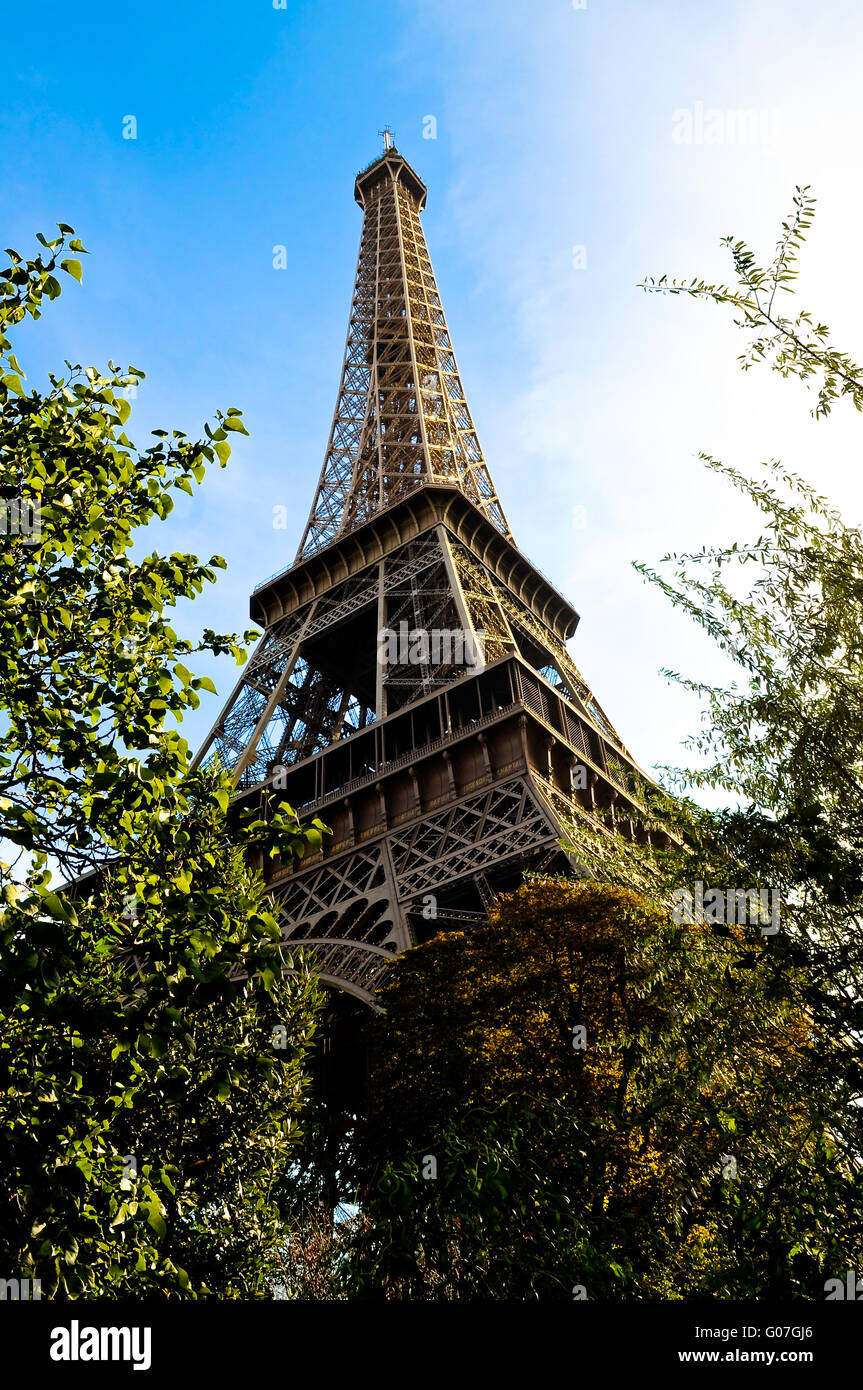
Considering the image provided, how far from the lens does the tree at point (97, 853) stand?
21.8 ft

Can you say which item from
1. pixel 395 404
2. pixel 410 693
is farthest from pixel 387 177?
pixel 410 693

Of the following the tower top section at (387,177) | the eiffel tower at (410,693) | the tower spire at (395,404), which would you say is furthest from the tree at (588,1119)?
the tower top section at (387,177)

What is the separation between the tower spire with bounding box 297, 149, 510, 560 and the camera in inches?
1868

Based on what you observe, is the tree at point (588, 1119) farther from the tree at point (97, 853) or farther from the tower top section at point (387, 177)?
the tower top section at point (387, 177)

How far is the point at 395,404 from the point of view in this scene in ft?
173

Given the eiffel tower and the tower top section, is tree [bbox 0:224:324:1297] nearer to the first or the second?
the eiffel tower

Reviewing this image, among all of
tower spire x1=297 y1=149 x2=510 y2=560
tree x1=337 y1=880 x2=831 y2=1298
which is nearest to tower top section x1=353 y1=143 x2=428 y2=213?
tower spire x1=297 y1=149 x2=510 y2=560

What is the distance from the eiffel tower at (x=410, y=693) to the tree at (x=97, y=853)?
442 centimetres

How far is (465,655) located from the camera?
1251 inches

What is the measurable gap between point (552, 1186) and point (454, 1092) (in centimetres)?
870

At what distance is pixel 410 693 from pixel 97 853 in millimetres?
27797

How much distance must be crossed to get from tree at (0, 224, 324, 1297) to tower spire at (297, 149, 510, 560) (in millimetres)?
33871
